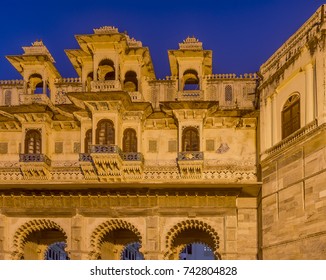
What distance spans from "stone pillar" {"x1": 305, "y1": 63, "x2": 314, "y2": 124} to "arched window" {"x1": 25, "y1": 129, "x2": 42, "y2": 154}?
959cm

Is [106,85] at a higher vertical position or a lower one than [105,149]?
higher

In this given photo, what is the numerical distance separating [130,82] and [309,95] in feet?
24.4

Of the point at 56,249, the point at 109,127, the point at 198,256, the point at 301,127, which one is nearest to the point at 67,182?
the point at 109,127

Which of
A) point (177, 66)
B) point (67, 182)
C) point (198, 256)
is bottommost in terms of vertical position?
point (198, 256)

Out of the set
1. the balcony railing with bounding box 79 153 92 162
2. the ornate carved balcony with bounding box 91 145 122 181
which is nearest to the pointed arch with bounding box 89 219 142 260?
the ornate carved balcony with bounding box 91 145 122 181

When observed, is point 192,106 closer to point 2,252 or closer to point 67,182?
point 67,182

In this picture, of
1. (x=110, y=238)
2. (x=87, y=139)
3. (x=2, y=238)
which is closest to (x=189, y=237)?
(x=110, y=238)

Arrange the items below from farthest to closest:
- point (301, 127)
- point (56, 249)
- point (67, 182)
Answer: point (56, 249) → point (67, 182) → point (301, 127)

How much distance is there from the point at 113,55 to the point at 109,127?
8.25 ft

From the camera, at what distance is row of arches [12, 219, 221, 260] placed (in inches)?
788

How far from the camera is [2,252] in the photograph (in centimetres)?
2003

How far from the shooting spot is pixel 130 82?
71.7ft

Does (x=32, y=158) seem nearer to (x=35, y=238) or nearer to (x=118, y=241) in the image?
(x=35, y=238)

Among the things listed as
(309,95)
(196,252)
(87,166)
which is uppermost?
(309,95)
